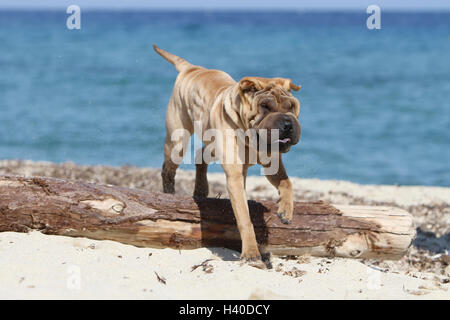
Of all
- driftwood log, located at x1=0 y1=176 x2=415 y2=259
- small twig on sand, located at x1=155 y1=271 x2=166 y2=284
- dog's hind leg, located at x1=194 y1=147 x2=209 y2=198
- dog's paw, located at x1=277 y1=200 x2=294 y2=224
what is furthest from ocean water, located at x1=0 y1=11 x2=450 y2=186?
small twig on sand, located at x1=155 y1=271 x2=166 y2=284

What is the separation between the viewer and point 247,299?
3.95 metres

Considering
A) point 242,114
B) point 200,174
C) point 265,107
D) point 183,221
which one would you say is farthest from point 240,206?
point 200,174

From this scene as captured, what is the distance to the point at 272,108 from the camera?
4523mm

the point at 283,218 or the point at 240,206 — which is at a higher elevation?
the point at 240,206

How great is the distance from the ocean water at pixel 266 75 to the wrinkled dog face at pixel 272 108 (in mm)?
5177

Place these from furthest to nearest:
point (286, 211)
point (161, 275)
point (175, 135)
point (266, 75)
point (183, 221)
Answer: point (266, 75)
point (175, 135)
point (183, 221)
point (286, 211)
point (161, 275)

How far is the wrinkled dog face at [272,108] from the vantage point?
4.41m

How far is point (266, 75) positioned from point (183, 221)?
17736 mm

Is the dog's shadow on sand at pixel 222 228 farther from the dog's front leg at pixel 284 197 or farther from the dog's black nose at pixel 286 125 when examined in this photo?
the dog's black nose at pixel 286 125

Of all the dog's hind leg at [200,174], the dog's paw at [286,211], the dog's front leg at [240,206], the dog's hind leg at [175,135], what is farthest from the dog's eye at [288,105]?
the dog's hind leg at [200,174]

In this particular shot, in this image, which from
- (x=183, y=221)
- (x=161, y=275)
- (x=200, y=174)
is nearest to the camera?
(x=161, y=275)

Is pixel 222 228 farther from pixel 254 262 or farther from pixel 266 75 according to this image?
pixel 266 75

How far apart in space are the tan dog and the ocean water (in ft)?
13.8

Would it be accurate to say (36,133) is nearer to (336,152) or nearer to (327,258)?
(336,152)
